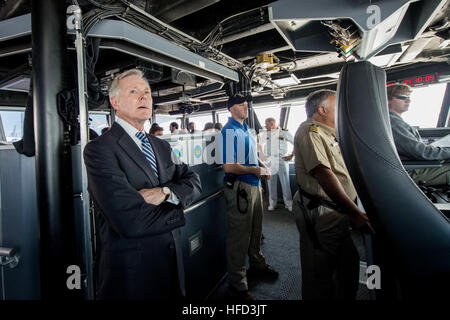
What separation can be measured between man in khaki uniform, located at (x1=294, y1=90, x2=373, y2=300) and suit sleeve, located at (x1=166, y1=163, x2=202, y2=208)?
0.82 meters

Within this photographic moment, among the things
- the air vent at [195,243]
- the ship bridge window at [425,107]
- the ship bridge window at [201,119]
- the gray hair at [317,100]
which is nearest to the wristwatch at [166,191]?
the air vent at [195,243]

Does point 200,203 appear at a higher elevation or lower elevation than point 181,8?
lower

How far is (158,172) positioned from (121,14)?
1.42m

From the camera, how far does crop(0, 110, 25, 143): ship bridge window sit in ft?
16.2

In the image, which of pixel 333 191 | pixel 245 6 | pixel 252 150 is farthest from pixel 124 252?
pixel 245 6

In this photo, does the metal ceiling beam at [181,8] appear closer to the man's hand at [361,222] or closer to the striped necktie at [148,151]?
the striped necktie at [148,151]

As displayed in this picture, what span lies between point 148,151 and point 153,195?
322 millimetres

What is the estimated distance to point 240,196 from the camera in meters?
2.07

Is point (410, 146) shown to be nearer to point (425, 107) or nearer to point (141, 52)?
point (141, 52)

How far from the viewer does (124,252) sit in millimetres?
1088

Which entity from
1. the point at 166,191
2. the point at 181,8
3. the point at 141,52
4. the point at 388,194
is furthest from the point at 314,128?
the point at 181,8

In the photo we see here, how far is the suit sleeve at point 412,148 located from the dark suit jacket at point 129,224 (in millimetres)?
1881

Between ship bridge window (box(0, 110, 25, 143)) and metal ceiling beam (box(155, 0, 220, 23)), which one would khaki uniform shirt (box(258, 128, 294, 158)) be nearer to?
metal ceiling beam (box(155, 0, 220, 23))
